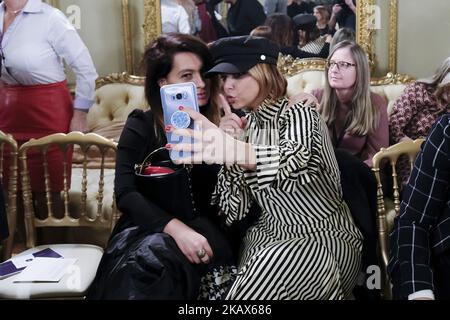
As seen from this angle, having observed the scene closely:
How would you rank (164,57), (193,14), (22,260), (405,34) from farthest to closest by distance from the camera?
(193,14) < (405,34) < (22,260) < (164,57)

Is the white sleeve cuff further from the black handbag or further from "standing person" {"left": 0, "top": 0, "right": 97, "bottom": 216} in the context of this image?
"standing person" {"left": 0, "top": 0, "right": 97, "bottom": 216}

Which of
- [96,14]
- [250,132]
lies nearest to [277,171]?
[250,132]

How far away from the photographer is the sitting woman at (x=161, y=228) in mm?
1147

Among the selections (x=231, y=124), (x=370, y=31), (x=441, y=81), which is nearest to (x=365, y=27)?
(x=370, y=31)

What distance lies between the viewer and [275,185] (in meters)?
1.20

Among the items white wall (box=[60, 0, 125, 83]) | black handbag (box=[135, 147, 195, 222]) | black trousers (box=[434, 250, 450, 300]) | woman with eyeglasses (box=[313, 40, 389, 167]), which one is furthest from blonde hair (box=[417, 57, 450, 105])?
white wall (box=[60, 0, 125, 83])

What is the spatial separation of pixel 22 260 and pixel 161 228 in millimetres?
555

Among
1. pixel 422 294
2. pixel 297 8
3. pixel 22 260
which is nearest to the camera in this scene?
pixel 422 294

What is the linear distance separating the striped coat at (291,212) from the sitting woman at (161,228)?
76 mm

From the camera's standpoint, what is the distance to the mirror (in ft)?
9.26

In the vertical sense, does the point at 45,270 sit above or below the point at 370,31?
below

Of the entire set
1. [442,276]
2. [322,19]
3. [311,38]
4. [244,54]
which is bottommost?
[442,276]

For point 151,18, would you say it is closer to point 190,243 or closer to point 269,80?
point 269,80

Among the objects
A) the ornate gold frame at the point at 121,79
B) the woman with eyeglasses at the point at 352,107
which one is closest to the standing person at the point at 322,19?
the woman with eyeglasses at the point at 352,107
